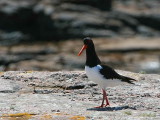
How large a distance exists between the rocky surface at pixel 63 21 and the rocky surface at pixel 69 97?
3689 centimetres

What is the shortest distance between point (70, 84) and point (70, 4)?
43058mm

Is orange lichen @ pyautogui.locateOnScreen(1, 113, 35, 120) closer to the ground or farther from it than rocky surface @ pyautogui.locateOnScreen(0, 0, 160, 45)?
closer to the ground

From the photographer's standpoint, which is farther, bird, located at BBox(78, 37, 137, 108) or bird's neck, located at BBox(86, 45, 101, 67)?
bird's neck, located at BBox(86, 45, 101, 67)

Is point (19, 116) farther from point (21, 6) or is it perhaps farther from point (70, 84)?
point (21, 6)

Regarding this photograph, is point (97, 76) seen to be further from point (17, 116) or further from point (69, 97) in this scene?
point (17, 116)

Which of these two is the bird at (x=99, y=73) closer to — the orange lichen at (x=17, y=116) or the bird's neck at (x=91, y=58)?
the bird's neck at (x=91, y=58)

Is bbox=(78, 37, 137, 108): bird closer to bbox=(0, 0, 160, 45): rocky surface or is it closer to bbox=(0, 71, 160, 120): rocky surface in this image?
bbox=(0, 71, 160, 120): rocky surface

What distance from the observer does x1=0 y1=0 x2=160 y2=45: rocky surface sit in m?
53.0

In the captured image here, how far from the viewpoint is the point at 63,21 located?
5372 cm

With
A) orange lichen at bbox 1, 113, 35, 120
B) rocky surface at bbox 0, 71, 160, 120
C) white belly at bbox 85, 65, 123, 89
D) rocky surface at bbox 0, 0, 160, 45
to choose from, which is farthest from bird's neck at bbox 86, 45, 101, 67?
rocky surface at bbox 0, 0, 160, 45

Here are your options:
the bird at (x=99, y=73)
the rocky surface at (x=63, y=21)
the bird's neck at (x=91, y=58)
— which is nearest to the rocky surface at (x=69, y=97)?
the bird at (x=99, y=73)

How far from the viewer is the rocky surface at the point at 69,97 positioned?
11.2 meters

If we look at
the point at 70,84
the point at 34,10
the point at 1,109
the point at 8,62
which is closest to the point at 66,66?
the point at 8,62

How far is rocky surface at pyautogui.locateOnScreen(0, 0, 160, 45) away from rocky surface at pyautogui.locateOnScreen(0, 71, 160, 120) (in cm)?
3689
